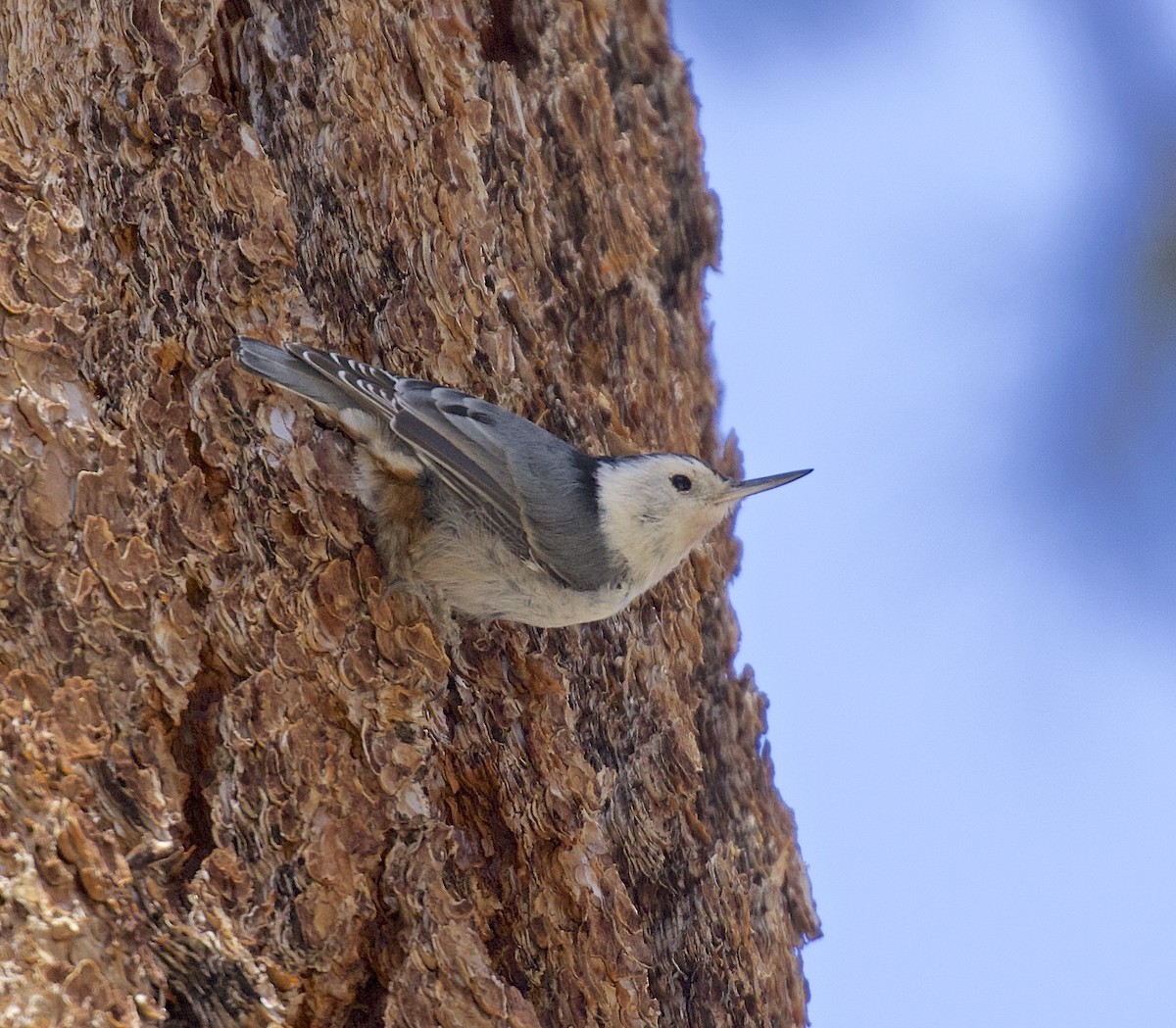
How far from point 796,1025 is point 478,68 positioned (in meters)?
1.91

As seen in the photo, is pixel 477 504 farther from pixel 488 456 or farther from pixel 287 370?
pixel 287 370

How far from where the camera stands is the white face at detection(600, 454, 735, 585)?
87.1 inches

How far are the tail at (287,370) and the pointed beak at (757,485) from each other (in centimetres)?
76

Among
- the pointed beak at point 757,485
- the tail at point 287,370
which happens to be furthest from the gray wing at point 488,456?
the pointed beak at point 757,485

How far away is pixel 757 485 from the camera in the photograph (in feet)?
7.41

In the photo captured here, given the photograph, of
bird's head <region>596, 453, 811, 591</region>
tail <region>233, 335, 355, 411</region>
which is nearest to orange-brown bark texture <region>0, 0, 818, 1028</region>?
tail <region>233, 335, 355, 411</region>

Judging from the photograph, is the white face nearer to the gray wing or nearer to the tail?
the gray wing

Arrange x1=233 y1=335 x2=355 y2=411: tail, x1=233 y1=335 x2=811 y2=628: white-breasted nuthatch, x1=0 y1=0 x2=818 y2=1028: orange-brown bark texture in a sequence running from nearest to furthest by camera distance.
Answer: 1. x1=0 y1=0 x2=818 y2=1028: orange-brown bark texture
2. x1=233 y1=335 x2=355 y2=411: tail
3. x1=233 y1=335 x2=811 y2=628: white-breasted nuthatch

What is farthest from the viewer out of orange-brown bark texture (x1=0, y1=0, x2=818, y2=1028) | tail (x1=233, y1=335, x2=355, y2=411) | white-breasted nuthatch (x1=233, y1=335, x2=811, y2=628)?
white-breasted nuthatch (x1=233, y1=335, x2=811, y2=628)

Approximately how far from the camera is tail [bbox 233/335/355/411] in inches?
72.2

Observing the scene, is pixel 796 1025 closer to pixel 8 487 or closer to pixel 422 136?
pixel 8 487

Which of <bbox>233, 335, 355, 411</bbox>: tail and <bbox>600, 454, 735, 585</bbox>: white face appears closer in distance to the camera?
<bbox>233, 335, 355, 411</bbox>: tail

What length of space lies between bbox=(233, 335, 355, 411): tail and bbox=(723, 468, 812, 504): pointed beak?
0.76m

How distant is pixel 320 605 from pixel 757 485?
859 millimetres
